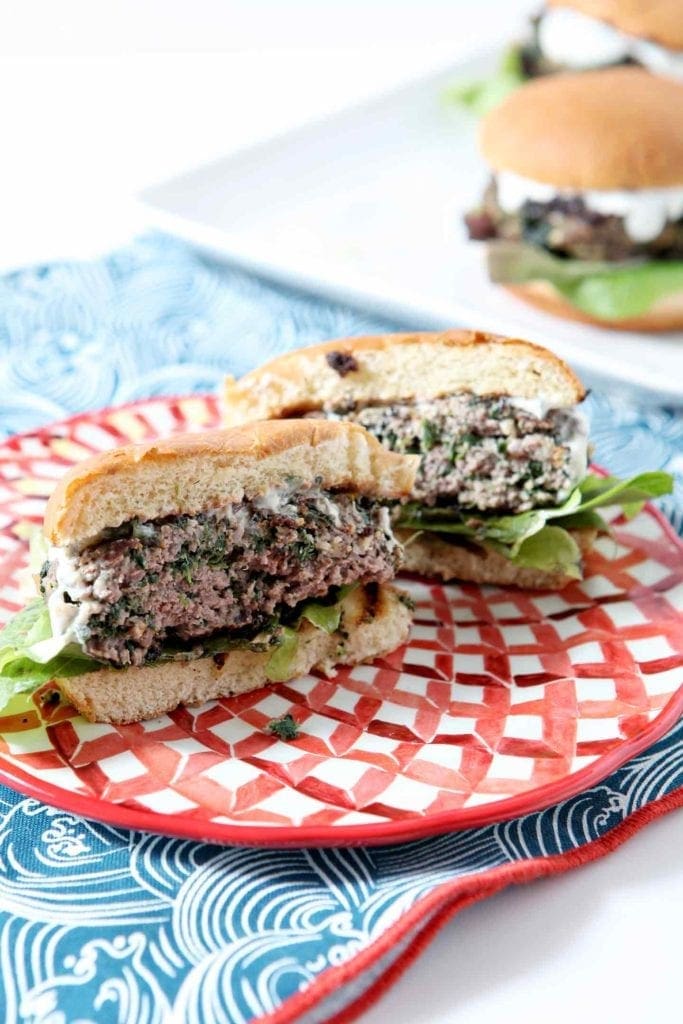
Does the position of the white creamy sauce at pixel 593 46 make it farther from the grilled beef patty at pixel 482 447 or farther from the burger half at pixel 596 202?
the grilled beef patty at pixel 482 447

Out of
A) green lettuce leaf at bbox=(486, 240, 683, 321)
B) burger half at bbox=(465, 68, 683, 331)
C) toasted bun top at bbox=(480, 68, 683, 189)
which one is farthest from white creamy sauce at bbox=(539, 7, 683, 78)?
green lettuce leaf at bbox=(486, 240, 683, 321)

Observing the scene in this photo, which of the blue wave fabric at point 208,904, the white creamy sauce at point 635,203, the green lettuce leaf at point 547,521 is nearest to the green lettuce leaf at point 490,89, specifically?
the white creamy sauce at point 635,203

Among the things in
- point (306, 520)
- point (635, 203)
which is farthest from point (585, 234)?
point (306, 520)

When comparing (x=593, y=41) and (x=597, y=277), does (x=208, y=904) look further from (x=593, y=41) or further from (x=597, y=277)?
(x=593, y=41)

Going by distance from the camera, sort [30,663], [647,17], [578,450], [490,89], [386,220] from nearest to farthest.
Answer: [30,663]
[578,450]
[386,220]
[647,17]
[490,89]

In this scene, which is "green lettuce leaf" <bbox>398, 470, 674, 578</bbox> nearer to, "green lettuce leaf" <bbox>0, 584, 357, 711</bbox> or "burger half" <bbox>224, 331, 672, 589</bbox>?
"burger half" <bbox>224, 331, 672, 589</bbox>

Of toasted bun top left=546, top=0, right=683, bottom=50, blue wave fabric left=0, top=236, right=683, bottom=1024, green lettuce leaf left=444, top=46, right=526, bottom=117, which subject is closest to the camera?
blue wave fabric left=0, top=236, right=683, bottom=1024
